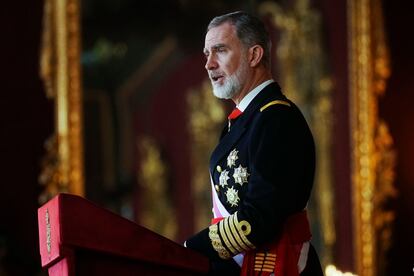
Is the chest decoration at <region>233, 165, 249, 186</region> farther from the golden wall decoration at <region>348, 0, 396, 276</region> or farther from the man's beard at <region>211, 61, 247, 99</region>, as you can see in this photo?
the golden wall decoration at <region>348, 0, 396, 276</region>

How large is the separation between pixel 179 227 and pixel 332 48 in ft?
4.96

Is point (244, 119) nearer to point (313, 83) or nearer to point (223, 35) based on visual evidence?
point (223, 35)

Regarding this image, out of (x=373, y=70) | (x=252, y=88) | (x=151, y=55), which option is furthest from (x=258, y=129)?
(x=151, y=55)

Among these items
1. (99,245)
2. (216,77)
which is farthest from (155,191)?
(99,245)

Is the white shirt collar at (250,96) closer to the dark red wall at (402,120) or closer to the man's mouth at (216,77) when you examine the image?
the man's mouth at (216,77)

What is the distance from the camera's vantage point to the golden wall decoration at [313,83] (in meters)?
6.90

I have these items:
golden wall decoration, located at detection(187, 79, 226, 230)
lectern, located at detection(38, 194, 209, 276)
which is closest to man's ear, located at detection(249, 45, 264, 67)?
lectern, located at detection(38, 194, 209, 276)

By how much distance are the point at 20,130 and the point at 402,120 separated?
2143 millimetres

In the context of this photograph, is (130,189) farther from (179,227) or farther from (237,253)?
(237,253)

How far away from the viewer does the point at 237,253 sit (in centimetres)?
328

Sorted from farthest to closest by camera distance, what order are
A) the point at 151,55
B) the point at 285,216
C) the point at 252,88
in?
the point at 151,55
the point at 252,88
the point at 285,216

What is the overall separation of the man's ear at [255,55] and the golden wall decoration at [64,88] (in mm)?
3716

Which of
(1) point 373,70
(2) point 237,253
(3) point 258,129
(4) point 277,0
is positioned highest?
(4) point 277,0

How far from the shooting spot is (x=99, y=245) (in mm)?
3057
